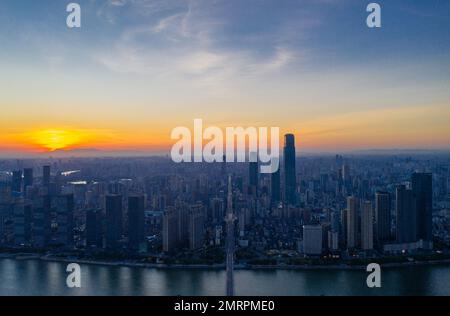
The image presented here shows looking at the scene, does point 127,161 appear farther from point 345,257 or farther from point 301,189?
point 345,257

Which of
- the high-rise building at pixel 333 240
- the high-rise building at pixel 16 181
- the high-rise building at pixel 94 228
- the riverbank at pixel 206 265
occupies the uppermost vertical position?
the high-rise building at pixel 16 181

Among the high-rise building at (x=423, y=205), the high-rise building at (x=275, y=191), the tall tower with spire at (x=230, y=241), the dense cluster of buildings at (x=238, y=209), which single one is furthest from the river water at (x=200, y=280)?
the high-rise building at (x=275, y=191)

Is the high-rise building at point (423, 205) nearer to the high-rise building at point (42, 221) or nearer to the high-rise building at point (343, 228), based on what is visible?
the high-rise building at point (343, 228)

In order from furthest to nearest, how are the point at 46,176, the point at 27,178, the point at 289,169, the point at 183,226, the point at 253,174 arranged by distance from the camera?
the point at 183,226 → the point at 27,178 → the point at 46,176 → the point at 289,169 → the point at 253,174

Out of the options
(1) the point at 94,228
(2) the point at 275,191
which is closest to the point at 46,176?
(1) the point at 94,228

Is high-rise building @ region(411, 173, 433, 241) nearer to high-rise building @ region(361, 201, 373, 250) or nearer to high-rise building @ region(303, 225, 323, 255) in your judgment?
high-rise building @ region(361, 201, 373, 250)

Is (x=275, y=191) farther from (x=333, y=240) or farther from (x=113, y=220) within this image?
(x=113, y=220)
